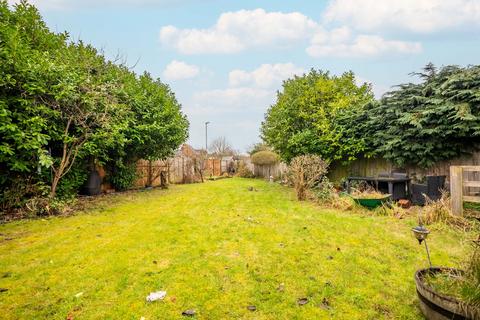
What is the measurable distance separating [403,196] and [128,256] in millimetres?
7400

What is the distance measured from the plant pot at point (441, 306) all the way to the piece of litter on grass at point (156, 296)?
2.51 meters

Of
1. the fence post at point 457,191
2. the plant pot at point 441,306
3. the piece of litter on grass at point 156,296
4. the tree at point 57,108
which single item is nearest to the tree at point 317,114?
the fence post at point 457,191

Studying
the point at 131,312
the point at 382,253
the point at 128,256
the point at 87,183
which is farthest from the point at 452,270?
the point at 87,183

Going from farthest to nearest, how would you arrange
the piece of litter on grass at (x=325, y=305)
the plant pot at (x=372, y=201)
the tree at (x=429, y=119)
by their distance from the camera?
the tree at (x=429, y=119)
the plant pot at (x=372, y=201)
the piece of litter on grass at (x=325, y=305)

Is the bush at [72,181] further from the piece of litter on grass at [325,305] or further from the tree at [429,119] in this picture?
the tree at [429,119]

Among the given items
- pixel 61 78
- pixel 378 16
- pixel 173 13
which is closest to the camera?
pixel 61 78

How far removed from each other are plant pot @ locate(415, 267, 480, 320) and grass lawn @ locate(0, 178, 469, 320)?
0.86 ft

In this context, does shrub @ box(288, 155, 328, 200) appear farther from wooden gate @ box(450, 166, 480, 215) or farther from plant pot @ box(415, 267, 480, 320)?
plant pot @ box(415, 267, 480, 320)

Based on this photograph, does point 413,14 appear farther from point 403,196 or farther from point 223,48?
point 223,48

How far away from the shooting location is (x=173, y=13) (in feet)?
32.9

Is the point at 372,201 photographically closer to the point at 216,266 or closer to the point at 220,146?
the point at 216,266

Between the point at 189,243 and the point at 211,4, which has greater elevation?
the point at 211,4

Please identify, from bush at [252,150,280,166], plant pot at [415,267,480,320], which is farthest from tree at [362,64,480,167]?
bush at [252,150,280,166]

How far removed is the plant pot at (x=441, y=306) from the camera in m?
1.83
